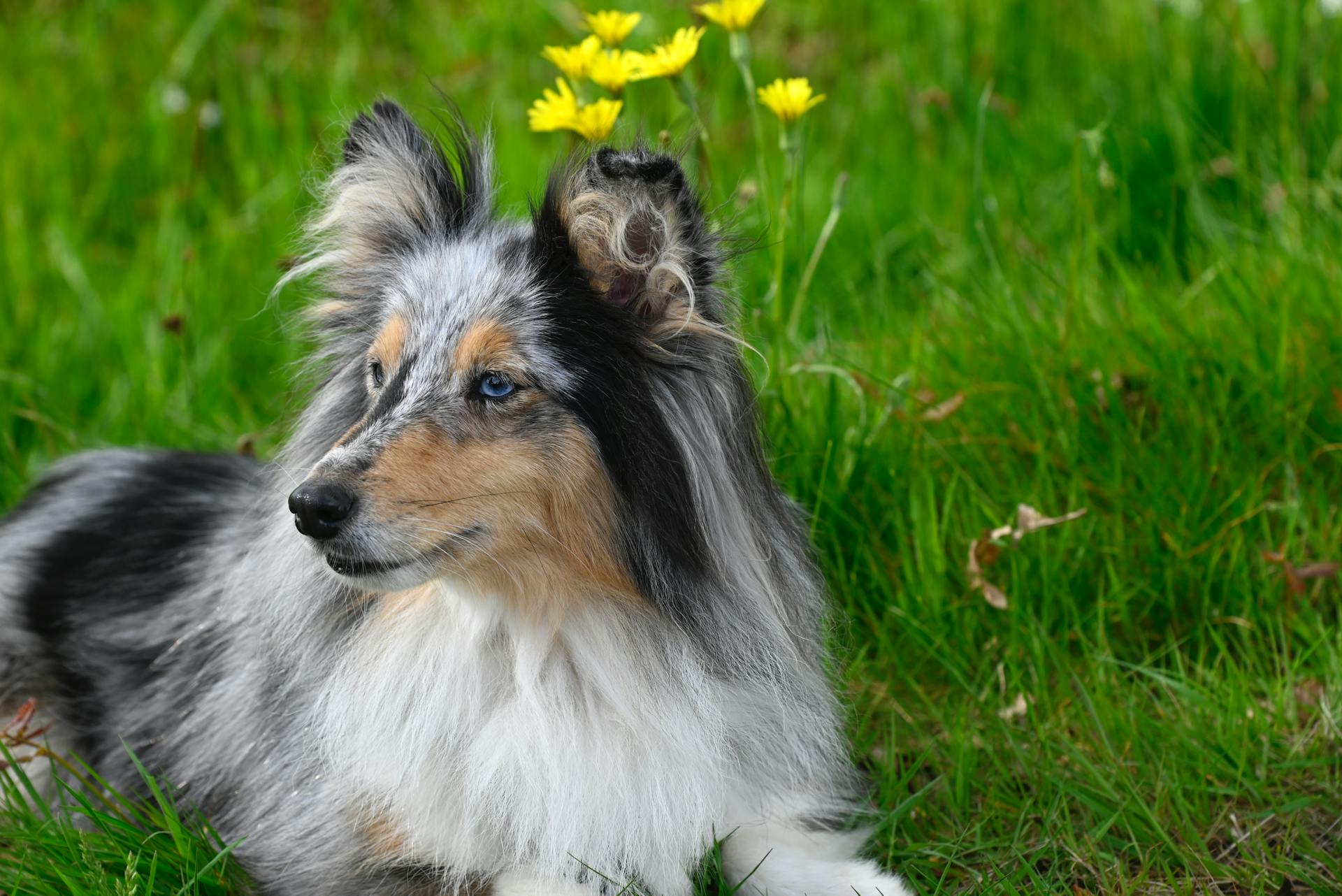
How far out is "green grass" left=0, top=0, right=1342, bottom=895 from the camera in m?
3.23

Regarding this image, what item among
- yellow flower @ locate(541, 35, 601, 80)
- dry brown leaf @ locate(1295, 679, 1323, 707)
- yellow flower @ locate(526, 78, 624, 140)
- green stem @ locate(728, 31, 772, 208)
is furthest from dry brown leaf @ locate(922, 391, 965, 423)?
yellow flower @ locate(541, 35, 601, 80)

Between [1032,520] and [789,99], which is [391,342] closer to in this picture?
[789,99]

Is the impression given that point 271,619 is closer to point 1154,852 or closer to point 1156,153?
point 1154,852

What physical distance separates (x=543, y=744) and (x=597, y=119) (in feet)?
4.91

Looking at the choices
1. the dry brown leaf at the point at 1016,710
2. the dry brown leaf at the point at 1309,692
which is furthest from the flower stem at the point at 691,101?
the dry brown leaf at the point at 1309,692

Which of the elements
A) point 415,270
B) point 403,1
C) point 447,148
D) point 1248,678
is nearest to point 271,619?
point 415,270

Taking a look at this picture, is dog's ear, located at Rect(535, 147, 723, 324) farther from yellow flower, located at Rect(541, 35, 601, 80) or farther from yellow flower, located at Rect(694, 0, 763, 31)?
yellow flower, located at Rect(694, 0, 763, 31)

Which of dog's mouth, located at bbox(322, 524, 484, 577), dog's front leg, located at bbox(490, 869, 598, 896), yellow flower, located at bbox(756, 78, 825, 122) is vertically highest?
yellow flower, located at bbox(756, 78, 825, 122)

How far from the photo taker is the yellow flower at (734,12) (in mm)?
3449

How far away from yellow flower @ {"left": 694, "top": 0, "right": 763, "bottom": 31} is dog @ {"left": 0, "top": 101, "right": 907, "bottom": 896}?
78 centimetres

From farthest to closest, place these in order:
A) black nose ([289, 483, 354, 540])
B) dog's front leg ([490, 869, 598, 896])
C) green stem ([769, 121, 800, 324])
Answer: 1. green stem ([769, 121, 800, 324])
2. dog's front leg ([490, 869, 598, 896])
3. black nose ([289, 483, 354, 540])

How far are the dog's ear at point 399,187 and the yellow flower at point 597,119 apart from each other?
318mm

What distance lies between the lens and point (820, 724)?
299 cm

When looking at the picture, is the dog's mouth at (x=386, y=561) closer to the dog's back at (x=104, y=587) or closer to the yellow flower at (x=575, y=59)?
the dog's back at (x=104, y=587)
